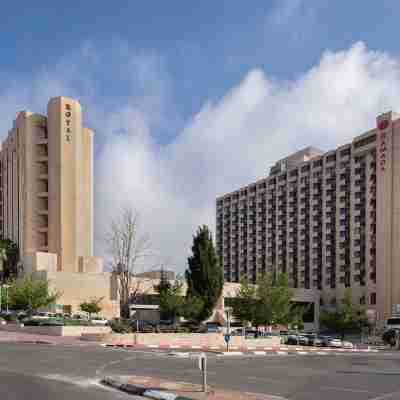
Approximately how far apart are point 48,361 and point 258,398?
12235mm

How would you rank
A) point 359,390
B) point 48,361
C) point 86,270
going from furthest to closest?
point 86,270 → point 48,361 → point 359,390

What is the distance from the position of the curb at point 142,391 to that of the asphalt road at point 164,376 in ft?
1.36

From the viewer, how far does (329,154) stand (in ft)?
367

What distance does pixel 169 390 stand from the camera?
46.6 ft

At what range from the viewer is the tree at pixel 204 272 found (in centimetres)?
5494

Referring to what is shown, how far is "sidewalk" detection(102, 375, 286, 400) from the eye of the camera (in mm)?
13164

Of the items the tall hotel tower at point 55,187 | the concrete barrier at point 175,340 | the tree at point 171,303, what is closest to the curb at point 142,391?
the concrete barrier at point 175,340

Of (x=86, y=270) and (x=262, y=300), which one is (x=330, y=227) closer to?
(x=86, y=270)

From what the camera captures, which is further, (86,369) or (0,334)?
(0,334)

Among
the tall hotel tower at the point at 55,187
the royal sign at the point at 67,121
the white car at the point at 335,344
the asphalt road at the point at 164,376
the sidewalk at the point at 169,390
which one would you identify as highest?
the royal sign at the point at 67,121

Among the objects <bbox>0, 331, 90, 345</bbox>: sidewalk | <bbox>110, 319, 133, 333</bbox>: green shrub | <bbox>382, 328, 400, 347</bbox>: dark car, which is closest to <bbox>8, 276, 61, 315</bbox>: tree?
<bbox>0, 331, 90, 345</bbox>: sidewalk

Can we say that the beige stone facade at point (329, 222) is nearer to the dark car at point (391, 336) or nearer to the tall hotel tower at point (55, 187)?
the dark car at point (391, 336)

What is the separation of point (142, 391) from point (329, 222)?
328 feet

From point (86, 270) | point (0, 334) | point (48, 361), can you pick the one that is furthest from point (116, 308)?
point (48, 361)
